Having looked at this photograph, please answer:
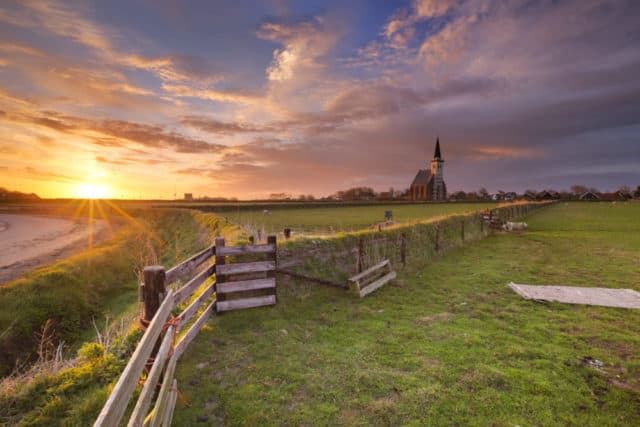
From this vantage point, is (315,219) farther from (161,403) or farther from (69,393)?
(161,403)

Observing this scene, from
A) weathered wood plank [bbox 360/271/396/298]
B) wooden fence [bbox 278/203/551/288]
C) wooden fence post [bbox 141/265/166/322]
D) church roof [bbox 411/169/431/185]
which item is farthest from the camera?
church roof [bbox 411/169/431/185]

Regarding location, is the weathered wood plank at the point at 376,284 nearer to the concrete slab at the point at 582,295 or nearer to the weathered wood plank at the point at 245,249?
the weathered wood plank at the point at 245,249

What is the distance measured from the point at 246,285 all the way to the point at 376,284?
482cm

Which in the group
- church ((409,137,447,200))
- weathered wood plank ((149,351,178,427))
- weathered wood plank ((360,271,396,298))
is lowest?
weathered wood plank ((360,271,396,298))

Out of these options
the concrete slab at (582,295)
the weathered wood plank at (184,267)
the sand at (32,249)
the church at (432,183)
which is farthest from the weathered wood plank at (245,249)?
the church at (432,183)

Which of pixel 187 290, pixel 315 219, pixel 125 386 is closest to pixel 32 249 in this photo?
pixel 315 219

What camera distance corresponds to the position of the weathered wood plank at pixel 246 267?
24.8 feet

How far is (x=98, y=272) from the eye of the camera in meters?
17.8

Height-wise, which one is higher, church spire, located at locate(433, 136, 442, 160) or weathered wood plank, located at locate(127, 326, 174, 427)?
church spire, located at locate(433, 136, 442, 160)

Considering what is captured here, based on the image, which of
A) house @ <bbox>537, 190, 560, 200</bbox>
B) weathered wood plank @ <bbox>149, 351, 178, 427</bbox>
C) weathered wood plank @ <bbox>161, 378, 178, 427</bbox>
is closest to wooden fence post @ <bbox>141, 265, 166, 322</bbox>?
weathered wood plank @ <bbox>149, 351, 178, 427</bbox>

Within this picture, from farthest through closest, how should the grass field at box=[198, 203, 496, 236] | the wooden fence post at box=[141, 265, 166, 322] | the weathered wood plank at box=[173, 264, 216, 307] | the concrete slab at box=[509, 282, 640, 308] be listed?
the grass field at box=[198, 203, 496, 236] < the concrete slab at box=[509, 282, 640, 308] < the weathered wood plank at box=[173, 264, 216, 307] < the wooden fence post at box=[141, 265, 166, 322]

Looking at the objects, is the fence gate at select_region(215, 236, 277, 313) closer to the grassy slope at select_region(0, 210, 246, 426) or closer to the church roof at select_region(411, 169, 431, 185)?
the grassy slope at select_region(0, 210, 246, 426)

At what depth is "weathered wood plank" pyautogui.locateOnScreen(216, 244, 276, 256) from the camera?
7570 mm

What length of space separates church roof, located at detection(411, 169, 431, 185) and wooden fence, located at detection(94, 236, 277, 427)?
134 metres
